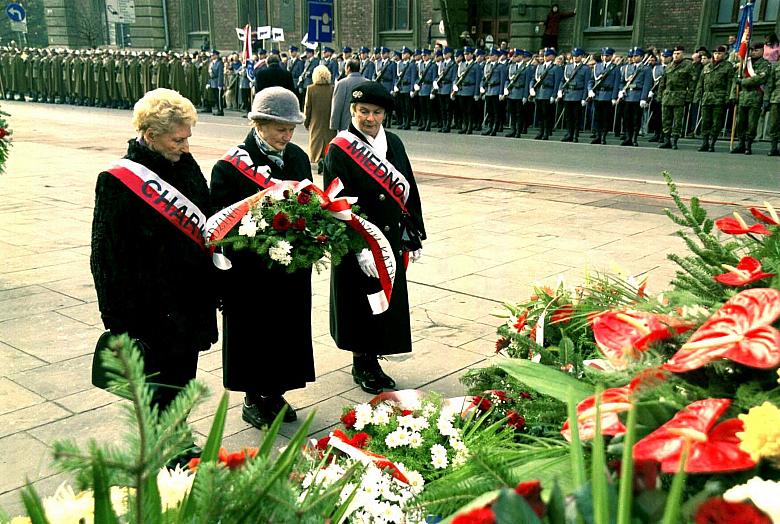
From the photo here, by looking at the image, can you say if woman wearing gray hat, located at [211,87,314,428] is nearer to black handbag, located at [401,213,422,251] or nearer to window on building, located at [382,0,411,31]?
black handbag, located at [401,213,422,251]

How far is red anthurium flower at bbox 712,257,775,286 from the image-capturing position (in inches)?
62.0

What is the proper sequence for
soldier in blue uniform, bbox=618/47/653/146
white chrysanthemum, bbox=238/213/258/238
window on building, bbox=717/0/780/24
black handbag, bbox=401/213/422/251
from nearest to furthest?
white chrysanthemum, bbox=238/213/258/238 < black handbag, bbox=401/213/422/251 < soldier in blue uniform, bbox=618/47/653/146 < window on building, bbox=717/0/780/24

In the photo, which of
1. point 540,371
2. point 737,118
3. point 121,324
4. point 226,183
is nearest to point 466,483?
point 540,371

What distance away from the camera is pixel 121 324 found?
10.8ft

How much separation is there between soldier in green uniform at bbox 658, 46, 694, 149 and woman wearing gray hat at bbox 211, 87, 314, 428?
563 inches

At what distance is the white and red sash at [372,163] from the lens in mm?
4391

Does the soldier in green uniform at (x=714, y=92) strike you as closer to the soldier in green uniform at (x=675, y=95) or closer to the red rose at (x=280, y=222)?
the soldier in green uniform at (x=675, y=95)

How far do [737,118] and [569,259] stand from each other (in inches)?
415

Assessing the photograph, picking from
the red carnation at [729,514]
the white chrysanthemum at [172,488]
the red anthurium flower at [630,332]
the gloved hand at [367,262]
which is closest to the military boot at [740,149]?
the gloved hand at [367,262]

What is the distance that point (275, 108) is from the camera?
12.6 ft

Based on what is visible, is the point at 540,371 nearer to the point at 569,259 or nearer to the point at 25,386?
the point at 25,386

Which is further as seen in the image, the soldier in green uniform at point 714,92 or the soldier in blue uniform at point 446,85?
the soldier in blue uniform at point 446,85

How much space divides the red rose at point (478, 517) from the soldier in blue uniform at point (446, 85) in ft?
67.2

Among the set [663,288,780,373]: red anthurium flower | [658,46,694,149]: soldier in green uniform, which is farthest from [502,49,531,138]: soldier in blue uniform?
[663,288,780,373]: red anthurium flower
